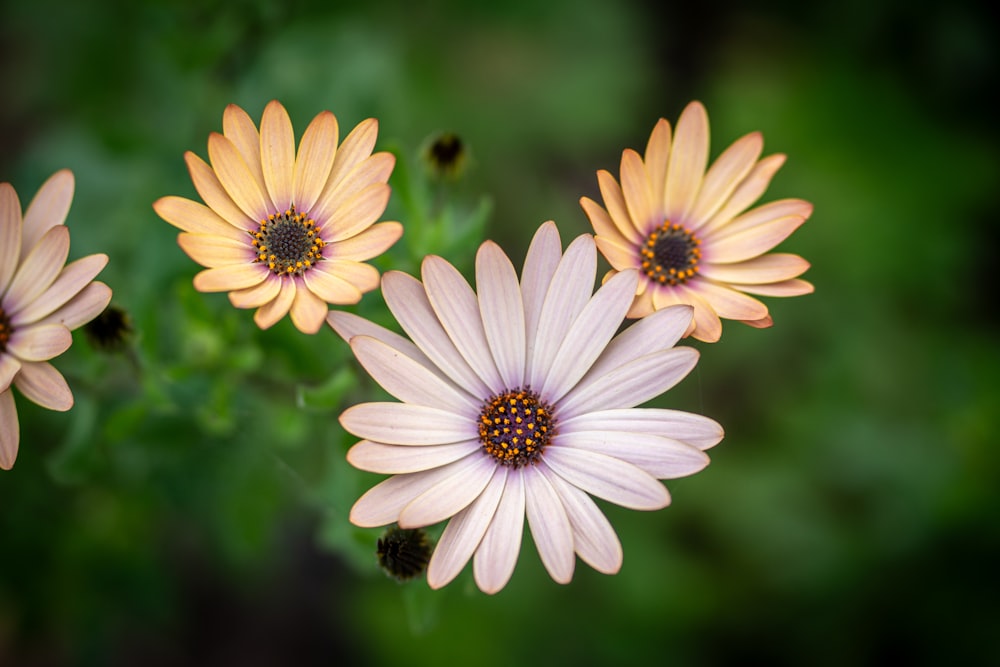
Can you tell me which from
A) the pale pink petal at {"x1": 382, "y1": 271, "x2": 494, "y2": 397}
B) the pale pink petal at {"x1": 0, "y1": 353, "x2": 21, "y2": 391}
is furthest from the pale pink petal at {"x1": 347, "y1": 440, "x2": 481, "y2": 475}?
the pale pink petal at {"x1": 0, "y1": 353, "x2": 21, "y2": 391}

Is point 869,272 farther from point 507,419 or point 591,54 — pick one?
point 507,419

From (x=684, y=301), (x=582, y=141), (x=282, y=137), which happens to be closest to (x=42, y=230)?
(x=282, y=137)

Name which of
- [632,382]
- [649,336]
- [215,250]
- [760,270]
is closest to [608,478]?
[632,382]

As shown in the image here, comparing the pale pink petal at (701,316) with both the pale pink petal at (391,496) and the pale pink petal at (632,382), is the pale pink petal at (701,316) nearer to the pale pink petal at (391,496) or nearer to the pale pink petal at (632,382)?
the pale pink petal at (632,382)

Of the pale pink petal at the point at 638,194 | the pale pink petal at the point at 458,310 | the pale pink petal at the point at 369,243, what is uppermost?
the pale pink petal at the point at 638,194

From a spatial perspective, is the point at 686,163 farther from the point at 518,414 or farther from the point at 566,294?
the point at 518,414

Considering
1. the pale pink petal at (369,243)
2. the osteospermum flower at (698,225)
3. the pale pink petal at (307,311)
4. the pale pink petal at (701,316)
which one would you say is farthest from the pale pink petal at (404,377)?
the pale pink petal at (701,316)
